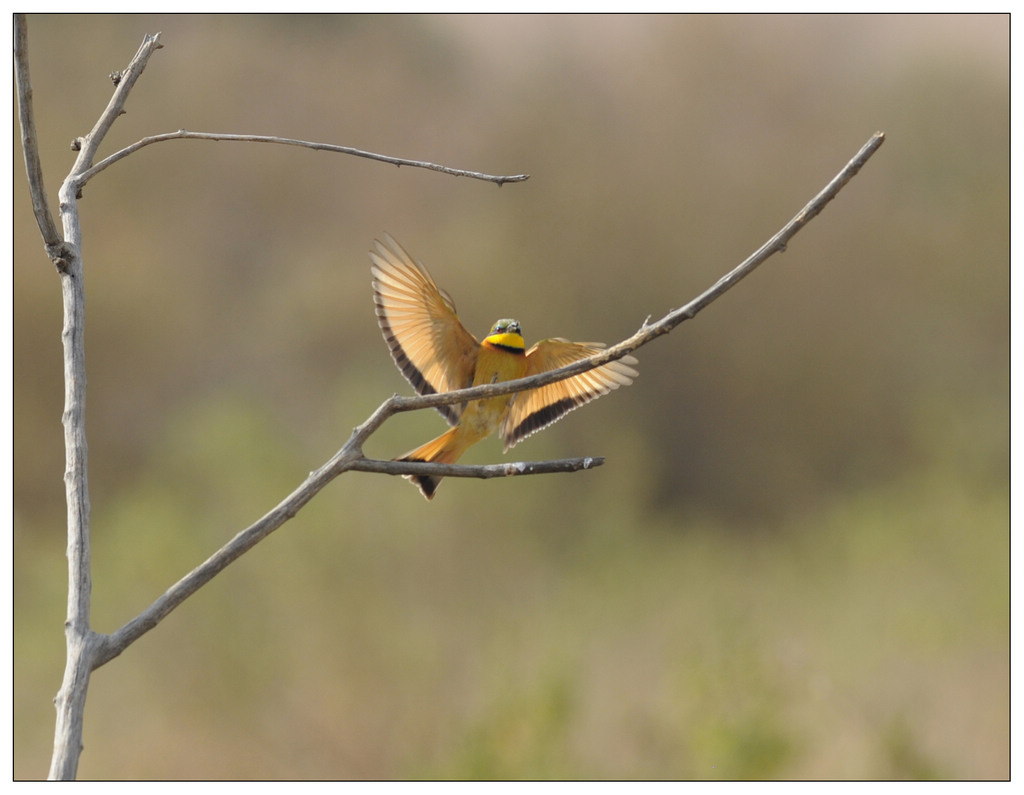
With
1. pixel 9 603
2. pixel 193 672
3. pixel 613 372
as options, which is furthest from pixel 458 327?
pixel 193 672

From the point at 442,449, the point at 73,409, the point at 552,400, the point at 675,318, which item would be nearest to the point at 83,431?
the point at 73,409

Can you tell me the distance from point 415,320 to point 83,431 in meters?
1.04

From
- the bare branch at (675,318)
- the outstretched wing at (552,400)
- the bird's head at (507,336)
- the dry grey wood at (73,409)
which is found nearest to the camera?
the dry grey wood at (73,409)

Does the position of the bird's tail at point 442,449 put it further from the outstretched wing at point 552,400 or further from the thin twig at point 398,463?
the thin twig at point 398,463

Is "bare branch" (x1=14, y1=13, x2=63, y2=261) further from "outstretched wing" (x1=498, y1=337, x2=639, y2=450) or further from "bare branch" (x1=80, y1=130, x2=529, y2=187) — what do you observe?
"outstretched wing" (x1=498, y1=337, x2=639, y2=450)

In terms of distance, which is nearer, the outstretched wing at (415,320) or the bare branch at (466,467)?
the bare branch at (466,467)

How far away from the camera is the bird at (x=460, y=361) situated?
5.61ft

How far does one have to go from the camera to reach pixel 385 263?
179cm

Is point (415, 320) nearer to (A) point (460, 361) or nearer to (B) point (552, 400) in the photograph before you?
(A) point (460, 361)

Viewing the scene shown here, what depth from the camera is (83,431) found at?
32.5 inches

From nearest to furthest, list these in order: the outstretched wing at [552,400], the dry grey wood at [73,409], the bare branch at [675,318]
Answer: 1. the dry grey wood at [73,409]
2. the bare branch at [675,318]
3. the outstretched wing at [552,400]

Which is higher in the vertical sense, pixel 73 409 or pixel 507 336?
pixel 507 336

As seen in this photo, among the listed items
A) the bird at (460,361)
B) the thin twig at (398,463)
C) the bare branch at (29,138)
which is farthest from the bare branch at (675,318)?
the bird at (460,361)

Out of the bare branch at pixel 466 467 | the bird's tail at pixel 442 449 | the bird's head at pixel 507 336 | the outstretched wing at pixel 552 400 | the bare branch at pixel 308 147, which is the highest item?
the bare branch at pixel 308 147
